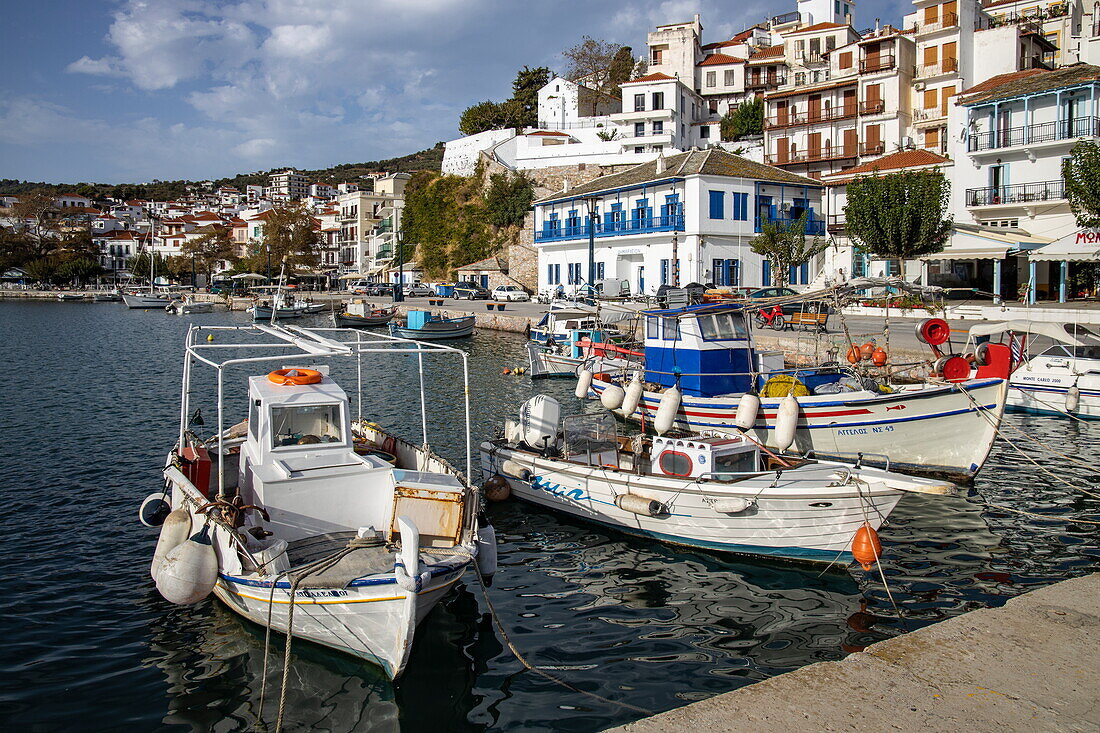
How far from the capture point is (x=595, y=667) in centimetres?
821

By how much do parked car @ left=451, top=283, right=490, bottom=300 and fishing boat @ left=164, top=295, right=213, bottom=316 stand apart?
25357 millimetres

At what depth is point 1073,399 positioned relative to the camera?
19.9 meters

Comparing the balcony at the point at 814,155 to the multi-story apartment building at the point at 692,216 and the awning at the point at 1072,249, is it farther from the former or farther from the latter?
the awning at the point at 1072,249

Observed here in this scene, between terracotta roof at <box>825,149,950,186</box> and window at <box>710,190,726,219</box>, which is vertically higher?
terracotta roof at <box>825,149,950,186</box>

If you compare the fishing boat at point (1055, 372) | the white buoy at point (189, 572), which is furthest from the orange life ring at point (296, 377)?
the fishing boat at point (1055, 372)

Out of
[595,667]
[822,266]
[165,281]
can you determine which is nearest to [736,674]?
[595,667]

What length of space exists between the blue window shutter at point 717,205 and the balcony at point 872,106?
19.6m

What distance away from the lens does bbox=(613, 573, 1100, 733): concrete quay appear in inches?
211

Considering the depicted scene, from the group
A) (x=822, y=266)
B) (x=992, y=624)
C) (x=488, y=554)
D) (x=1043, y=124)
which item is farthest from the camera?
(x=822, y=266)

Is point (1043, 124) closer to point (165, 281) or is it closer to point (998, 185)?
point (998, 185)

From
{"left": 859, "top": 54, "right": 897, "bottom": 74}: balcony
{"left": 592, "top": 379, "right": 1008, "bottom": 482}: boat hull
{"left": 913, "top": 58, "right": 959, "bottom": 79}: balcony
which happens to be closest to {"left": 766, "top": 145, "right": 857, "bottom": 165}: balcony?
→ {"left": 859, "top": 54, "right": 897, "bottom": 74}: balcony

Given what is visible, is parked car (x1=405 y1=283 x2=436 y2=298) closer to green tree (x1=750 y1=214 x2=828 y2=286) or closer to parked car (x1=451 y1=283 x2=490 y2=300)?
parked car (x1=451 y1=283 x2=490 y2=300)

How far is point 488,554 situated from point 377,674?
1.81 m

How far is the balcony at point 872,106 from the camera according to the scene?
53875 mm
